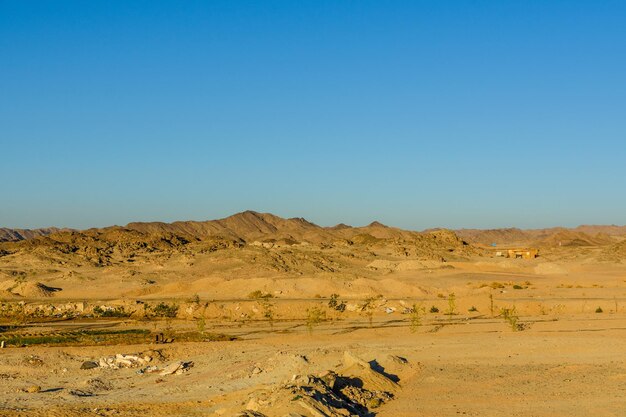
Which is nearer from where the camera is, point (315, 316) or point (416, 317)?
point (416, 317)

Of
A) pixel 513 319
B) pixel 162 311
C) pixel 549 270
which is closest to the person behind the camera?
pixel 513 319

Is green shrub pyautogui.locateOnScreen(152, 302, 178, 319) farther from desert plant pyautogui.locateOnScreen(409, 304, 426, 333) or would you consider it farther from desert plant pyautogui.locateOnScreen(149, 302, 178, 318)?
desert plant pyautogui.locateOnScreen(409, 304, 426, 333)

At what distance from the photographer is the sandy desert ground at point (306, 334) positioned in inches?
713

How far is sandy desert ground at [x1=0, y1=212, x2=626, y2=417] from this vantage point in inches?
713

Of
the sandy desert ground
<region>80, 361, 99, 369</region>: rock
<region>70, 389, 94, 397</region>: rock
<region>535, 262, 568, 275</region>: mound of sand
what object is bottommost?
<region>70, 389, 94, 397</region>: rock

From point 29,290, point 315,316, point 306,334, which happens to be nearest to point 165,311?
point 315,316

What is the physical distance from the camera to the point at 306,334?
1244 inches

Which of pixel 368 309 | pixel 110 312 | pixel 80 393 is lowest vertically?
pixel 80 393

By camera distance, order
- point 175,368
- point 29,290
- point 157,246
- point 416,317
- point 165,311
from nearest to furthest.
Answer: point 175,368, point 416,317, point 165,311, point 29,290, point 157,246

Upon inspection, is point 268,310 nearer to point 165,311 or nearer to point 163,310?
point 165,311

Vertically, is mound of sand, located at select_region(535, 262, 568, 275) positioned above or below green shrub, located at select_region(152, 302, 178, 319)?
above

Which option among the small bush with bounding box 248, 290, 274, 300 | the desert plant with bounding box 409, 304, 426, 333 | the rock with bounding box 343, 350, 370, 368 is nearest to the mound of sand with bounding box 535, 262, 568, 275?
the desert plant with bounding box 409, 304, 426, 333

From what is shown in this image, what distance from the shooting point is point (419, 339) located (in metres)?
28.8

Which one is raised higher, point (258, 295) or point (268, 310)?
point (258, 295)
